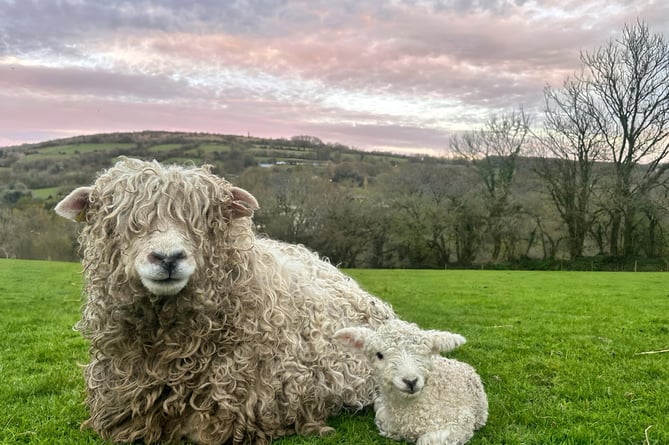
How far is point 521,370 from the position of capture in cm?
724

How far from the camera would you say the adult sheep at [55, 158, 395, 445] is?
402 centimetres

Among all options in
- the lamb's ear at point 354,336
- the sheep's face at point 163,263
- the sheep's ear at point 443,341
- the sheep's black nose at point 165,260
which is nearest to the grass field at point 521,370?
the lamb's ear at point 354,336

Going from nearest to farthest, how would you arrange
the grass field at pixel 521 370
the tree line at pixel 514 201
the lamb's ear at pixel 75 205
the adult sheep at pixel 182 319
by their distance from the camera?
the adult sheep at pixel 182 319 → the lamb's ear at pixel 75 205 → the grass field at pixel 521 370 → the tree line at pixel 514 201

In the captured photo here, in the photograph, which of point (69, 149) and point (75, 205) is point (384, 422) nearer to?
point (75, 205)

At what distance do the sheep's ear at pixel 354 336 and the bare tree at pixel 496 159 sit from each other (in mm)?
41856

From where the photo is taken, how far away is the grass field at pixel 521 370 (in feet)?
16.1

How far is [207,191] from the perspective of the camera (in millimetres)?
4297

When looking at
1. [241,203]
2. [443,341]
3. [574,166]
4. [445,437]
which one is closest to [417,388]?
[443,341]

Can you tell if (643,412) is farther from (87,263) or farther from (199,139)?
(199,139)

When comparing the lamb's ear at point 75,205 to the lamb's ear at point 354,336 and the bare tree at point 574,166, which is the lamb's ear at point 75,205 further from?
the bare tree at point 574,166

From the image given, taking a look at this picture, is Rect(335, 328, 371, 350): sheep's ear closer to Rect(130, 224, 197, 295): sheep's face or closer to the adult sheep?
the adult sheep

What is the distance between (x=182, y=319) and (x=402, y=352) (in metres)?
1.73

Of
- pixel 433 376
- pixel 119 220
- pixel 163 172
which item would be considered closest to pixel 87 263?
pixel 119 220

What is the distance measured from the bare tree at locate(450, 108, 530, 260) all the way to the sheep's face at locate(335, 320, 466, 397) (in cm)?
4190
